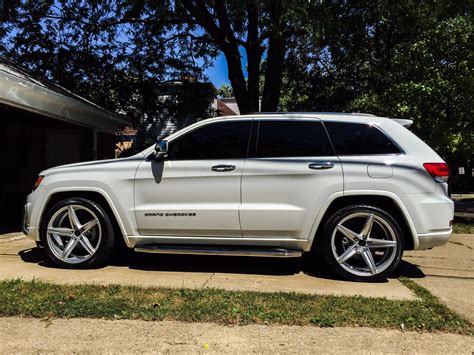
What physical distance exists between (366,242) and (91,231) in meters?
3.20

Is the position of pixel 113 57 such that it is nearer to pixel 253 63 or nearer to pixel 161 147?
pixel 253 63

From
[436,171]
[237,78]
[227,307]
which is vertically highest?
[237,78]

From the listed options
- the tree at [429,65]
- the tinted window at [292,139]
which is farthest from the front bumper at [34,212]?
the tree at [429,65]

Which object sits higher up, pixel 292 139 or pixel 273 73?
pixel 273 73

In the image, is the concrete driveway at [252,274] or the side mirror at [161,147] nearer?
the concrete driveway at [252,274]

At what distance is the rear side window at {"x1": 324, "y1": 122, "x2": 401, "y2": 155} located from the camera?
5.20 metres

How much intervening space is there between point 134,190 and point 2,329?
212 cm

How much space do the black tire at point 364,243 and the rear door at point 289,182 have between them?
24 centimetres

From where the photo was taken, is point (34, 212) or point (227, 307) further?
point (34, 212)

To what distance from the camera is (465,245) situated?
25.4ft

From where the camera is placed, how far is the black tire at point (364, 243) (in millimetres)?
5078

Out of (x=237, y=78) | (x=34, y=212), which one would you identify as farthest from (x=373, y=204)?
(x=237, y=78)

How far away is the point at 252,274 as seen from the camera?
5.50m

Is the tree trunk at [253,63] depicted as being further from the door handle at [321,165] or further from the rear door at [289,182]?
the door handle at [321,165]
